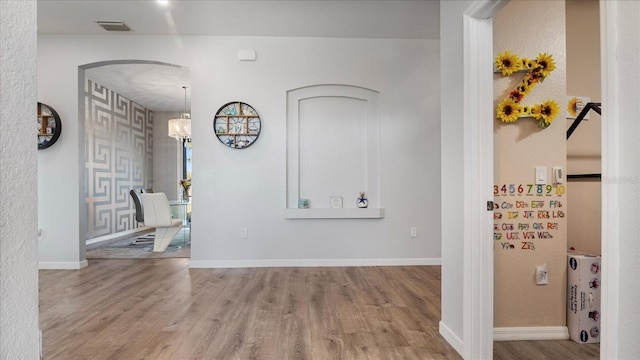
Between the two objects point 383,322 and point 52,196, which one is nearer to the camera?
point 383,322

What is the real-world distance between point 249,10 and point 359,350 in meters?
3.43

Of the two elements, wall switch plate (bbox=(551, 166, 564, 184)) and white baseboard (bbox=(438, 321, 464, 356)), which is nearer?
white baseboard (bbox=(438, 321, 464, 356))

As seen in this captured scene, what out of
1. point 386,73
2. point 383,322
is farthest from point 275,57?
point 383,322

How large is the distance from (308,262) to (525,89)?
305 centimetres

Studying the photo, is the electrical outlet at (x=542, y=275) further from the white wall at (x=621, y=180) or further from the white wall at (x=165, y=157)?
the white wall at (x=165, y=157)

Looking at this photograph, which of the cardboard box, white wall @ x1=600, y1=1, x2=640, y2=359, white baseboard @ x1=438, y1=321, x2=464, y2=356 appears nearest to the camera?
white wall @ x1=600, y1=1, x2=640, y2=359

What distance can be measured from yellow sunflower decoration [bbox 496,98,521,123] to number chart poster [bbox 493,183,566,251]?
45cm

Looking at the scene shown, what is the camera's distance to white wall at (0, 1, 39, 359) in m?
0.59

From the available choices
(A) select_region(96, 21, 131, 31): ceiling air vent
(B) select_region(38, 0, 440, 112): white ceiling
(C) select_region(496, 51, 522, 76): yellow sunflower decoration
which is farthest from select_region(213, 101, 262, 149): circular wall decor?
(C) select_region(496, 51, 522, 76): yellow sunflower decoration

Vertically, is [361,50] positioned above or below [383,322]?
above

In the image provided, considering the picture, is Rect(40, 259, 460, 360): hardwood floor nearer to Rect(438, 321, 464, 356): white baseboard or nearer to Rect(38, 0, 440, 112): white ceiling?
Rect(438, 321, 464, 356): white baseboard

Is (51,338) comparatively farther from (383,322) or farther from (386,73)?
(386,73)

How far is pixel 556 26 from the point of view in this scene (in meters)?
2.42

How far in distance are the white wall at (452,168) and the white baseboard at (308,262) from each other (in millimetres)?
2017
